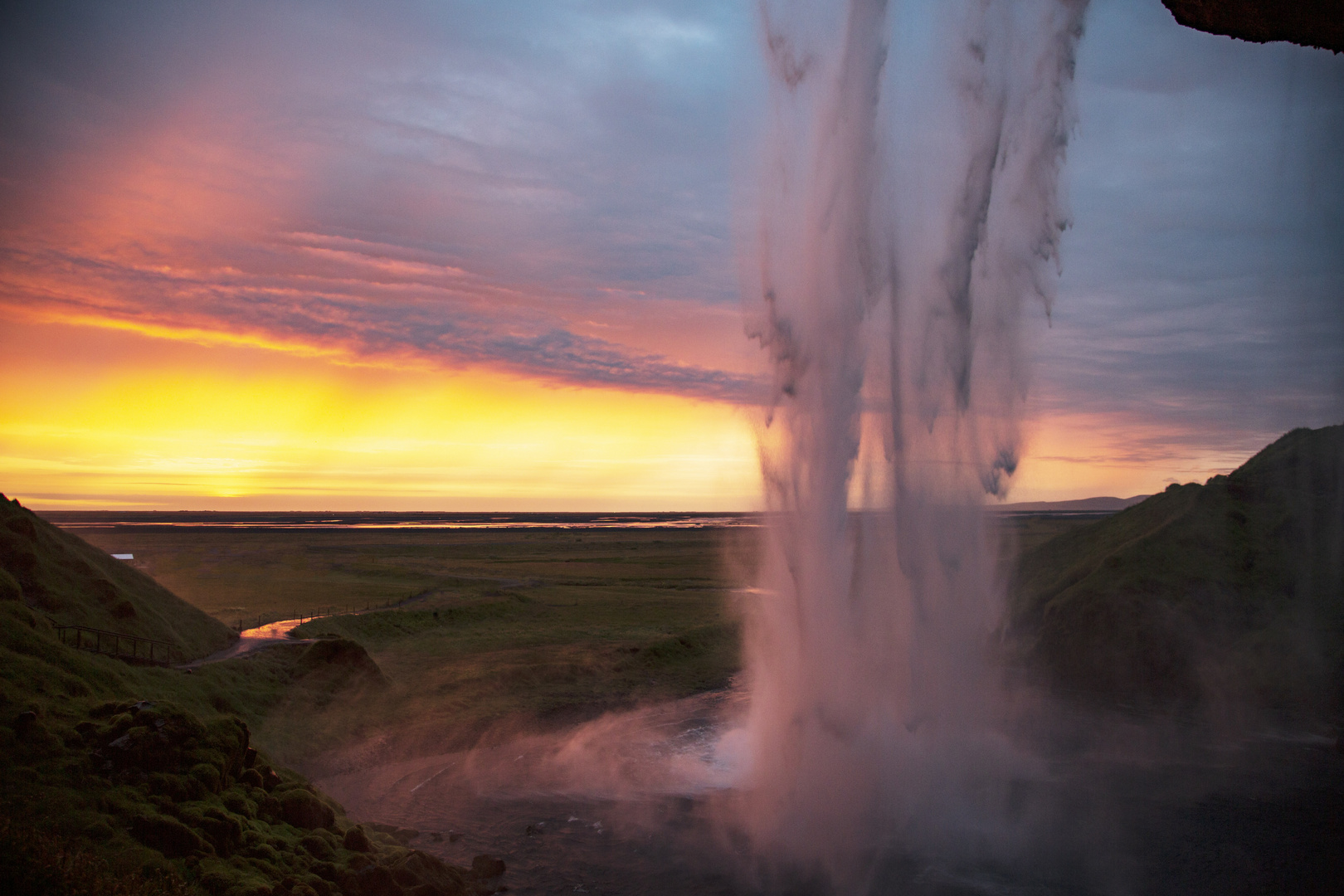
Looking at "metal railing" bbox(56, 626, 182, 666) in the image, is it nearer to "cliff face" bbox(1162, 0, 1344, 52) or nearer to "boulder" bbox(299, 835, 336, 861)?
"boulder" bbox(299, 835, 336, 861)

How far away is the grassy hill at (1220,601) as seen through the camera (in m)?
39.2

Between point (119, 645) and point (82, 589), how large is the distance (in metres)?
3.56

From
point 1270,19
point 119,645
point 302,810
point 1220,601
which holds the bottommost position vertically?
point 302,810

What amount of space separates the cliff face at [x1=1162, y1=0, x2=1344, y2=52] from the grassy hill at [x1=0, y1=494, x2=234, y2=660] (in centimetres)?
3893

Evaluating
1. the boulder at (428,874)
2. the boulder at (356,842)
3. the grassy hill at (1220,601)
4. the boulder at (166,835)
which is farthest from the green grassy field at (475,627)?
the grassy hill at (1220,601)

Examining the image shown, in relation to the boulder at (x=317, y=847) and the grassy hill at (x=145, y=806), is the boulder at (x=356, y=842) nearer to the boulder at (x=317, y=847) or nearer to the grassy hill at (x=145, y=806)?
the grassy hill at (x=145, y=806)

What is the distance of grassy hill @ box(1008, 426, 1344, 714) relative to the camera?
3925 centimetres

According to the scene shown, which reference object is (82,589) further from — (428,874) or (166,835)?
(428,874)

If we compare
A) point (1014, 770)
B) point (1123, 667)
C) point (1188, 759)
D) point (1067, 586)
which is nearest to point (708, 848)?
point (1014, 770)

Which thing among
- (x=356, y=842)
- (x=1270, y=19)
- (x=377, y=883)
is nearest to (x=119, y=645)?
(x=356, y=842)

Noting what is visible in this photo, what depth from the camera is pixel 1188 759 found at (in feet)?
102

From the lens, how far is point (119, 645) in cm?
3212

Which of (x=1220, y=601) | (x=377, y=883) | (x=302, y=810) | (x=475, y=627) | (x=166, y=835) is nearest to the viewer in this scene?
(x=166, y=835)

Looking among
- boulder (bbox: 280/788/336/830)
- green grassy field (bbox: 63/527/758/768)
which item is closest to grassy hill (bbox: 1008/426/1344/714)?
green grassy field (bbox: 63/527/758/768)
